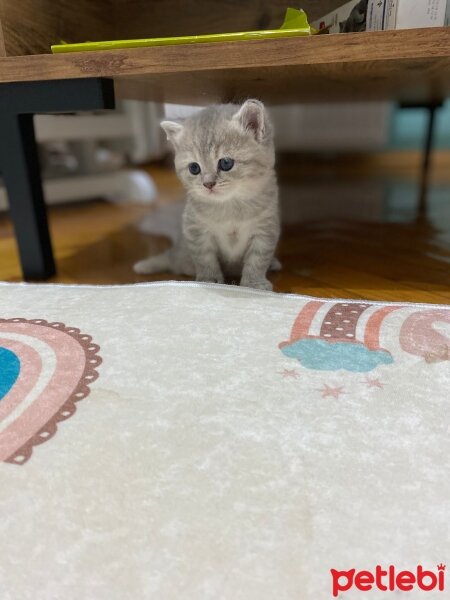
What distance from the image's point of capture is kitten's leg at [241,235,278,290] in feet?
3.44

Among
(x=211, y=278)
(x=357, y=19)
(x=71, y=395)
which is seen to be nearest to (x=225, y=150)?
(x=211, y=278)

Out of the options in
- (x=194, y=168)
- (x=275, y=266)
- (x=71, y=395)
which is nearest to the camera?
(x=71, y=395)

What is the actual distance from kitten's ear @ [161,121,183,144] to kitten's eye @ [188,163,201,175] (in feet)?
0.26

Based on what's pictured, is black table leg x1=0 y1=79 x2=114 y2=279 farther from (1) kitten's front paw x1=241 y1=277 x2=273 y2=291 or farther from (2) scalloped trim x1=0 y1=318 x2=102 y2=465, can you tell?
(1) kitten's front paw x1=241 y1=277 x2=273 y2=291

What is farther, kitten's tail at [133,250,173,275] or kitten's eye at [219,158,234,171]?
kitten's tail at [133,250,173,275]

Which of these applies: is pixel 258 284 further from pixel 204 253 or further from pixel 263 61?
pixel 263 61

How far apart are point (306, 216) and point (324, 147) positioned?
179 cm

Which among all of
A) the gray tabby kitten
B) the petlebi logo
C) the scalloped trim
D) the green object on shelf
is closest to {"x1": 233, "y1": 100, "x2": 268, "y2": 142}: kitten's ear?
the gray tabby kitten

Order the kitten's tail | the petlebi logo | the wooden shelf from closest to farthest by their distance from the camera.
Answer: the petlebi logo, the wooden shelf, the kitten's tail

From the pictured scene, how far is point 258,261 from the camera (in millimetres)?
1049

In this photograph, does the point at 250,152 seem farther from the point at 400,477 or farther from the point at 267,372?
the point at 400,477

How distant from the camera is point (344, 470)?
1.59 ft

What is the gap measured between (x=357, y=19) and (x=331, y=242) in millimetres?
605

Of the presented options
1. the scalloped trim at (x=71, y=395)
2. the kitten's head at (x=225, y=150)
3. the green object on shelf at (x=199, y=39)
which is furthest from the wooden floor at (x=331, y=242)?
the green object on shelf at (x=199, y=39)
